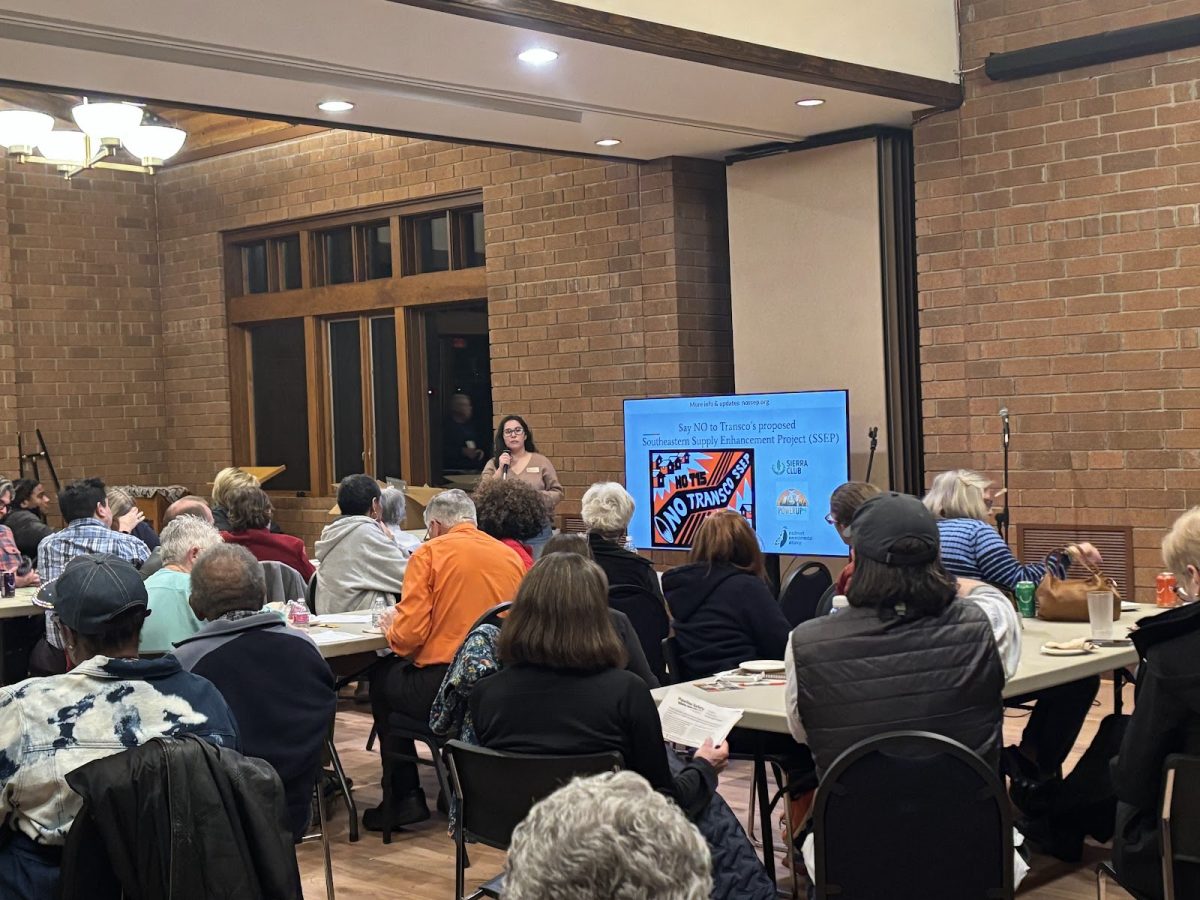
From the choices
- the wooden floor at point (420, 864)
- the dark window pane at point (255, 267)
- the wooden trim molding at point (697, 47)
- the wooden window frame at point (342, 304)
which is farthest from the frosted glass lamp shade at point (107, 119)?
the dark window pane at point (255, 267)

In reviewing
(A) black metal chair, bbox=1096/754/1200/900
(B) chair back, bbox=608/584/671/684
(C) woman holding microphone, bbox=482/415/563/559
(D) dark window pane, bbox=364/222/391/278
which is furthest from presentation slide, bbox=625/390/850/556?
(A) black metal chair, bbox=1096/754/1200/900

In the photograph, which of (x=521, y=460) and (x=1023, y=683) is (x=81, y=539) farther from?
(x=1023, y=683)

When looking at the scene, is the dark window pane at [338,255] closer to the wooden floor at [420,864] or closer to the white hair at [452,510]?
the wooden floor at [420,864]

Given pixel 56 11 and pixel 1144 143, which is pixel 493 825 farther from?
pixel 1144 143

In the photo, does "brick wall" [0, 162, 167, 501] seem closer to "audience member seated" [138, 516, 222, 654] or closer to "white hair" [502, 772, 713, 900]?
"audience member seated" [138, 516, 222, 654]

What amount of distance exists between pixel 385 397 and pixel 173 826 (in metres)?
9.03

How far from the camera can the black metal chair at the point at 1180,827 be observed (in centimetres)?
301

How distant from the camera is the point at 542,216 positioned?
9.71 m

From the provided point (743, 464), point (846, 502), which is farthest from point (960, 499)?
point (743, 464)

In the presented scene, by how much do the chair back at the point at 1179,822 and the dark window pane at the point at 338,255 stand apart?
920 centimetres

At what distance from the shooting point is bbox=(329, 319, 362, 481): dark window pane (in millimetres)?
11578

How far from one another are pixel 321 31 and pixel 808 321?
3.77 meters

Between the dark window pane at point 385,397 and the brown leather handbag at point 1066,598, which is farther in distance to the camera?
the dark window pane at point 385,397

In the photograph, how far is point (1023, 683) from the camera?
3.82 metres
